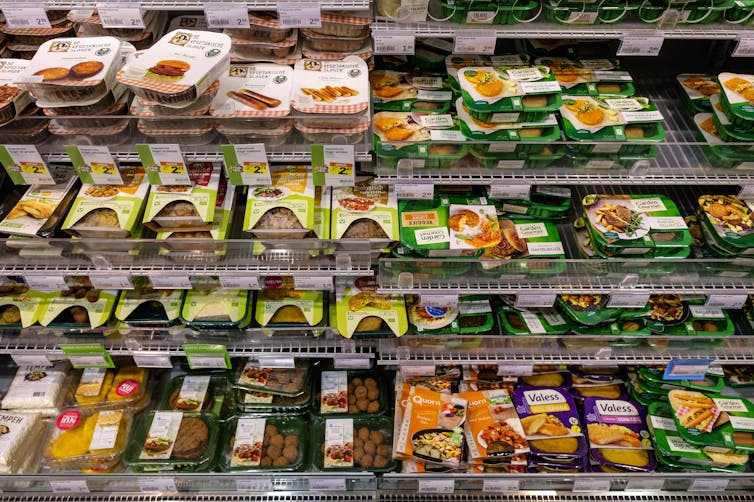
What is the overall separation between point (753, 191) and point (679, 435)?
1.03 m

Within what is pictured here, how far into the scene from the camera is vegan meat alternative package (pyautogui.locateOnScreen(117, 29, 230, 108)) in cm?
173

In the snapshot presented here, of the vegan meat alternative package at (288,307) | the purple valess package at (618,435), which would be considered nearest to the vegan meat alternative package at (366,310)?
the vegan meat alternative package at (288,307)

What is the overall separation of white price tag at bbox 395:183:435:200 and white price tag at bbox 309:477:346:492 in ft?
3.87

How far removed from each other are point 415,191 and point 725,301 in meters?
1.33

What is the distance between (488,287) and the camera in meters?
2.23

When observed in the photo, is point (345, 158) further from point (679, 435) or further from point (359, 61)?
point (679, 435)

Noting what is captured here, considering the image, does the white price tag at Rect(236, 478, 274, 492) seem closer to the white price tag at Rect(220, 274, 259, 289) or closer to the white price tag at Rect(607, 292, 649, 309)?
the white price tag at Rect(220, 274, 259, 289)

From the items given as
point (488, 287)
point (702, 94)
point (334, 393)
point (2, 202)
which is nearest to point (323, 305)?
point (334, 393)

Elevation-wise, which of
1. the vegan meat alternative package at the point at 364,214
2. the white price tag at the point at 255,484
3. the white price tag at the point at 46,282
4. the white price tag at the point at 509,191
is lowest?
the white price tag at the point at 255,484

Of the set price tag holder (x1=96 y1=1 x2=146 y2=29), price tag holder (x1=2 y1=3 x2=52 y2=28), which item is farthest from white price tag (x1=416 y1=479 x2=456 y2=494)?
price tag holder (x1=2 y1=3 x2=52 y2=28)

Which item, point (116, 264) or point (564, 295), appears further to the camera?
point (564, 295)

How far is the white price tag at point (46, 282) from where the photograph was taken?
2164mm

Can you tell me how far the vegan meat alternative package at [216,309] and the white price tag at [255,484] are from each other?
25.2 inches

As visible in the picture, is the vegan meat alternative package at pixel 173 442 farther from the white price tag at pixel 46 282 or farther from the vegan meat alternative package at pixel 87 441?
the white price tag at pixel 46 282
